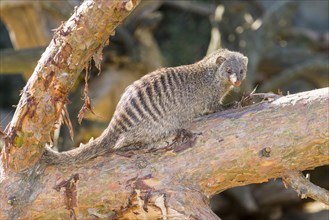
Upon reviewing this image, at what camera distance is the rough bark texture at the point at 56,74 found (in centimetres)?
269

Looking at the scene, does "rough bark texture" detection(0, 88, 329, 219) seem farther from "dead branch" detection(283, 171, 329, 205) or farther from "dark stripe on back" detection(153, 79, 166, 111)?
"dark stripe on back" detection(153, 79, 166, 111)

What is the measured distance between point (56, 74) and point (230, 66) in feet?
3.95

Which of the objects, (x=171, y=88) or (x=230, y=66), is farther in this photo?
(x=230, y=66)

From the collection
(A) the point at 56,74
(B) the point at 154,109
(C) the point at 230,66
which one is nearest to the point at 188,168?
(B) the point at 154,109

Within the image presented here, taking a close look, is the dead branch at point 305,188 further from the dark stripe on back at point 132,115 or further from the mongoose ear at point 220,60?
the mongoose ear at point 220,60

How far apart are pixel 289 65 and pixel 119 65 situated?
6.52 feet

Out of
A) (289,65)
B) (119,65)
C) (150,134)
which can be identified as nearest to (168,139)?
(150,134)

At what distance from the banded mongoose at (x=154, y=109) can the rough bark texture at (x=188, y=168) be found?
0.29 feet

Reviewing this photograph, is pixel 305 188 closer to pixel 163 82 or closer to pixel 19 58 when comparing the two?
pixel 163 82

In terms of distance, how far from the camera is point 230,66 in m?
3.72

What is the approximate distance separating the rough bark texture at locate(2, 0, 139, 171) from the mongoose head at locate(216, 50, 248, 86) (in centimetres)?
107

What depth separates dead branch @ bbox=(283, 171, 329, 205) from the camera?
117 inches

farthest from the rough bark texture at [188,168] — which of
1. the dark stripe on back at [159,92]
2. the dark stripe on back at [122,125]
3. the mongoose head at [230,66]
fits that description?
the mongoose head at [230,66]

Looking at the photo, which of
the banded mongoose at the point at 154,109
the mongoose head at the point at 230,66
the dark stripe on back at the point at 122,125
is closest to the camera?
the banded mongoose at the point at 154,109
